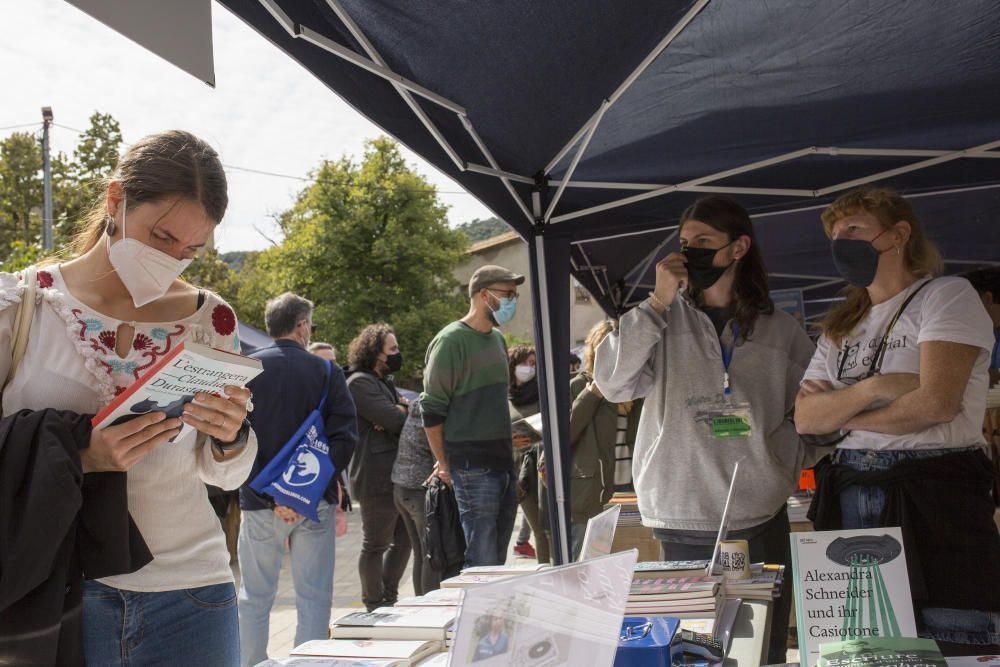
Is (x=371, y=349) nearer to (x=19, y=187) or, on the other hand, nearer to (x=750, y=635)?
(x=750, y=635)

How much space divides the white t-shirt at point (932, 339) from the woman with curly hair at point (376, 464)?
375 cm

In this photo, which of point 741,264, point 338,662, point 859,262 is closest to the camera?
point 338,662

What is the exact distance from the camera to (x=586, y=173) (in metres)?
3.82

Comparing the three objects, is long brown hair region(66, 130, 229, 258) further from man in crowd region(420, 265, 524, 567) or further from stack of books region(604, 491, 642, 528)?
stack of books region(604, 491, 642, 528)

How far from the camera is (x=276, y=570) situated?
4.28m

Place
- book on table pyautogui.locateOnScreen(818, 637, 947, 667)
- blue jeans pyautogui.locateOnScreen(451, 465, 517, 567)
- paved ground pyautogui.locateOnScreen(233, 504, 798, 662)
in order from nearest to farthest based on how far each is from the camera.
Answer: book on table pyautogui.locateOnScreen(818, 637, 947, 667), blue jeans pyautogui.locateOnScreen(451, 465, 517, 567), paved ground pyautogui.locateOnScreen(233, 504, 798, 662)

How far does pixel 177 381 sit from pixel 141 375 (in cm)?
17

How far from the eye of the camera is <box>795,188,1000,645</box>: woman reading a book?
2.11 metres

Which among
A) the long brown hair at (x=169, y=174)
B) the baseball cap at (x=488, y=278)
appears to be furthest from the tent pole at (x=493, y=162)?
the long brown hair at (x=169, y=174)

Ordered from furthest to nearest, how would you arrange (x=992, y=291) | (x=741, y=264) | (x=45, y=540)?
(x=992, y=291) → (x=741, y=264) → (x=45, y=540)

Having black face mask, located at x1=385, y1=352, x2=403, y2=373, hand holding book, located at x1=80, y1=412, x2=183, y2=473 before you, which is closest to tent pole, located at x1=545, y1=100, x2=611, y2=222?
hand holding book, located at x1=80, y1=412, x2=183, y2=473

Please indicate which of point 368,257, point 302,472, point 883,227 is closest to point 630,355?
point 883,227

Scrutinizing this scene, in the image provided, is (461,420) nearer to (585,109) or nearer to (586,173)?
(586,173)

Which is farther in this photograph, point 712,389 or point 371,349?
point 371,349
